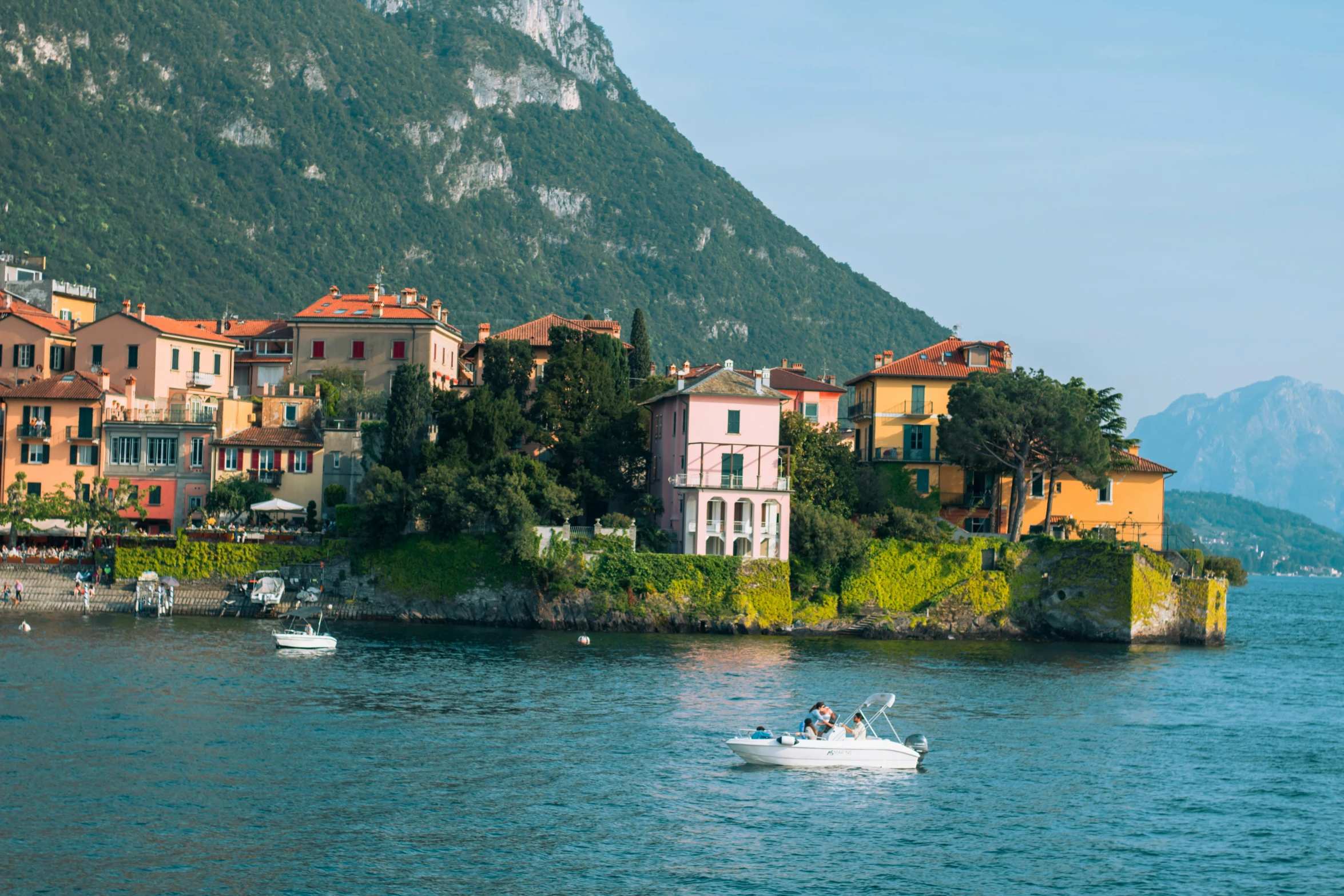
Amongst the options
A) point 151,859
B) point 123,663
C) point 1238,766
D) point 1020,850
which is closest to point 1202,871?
point 1020,850

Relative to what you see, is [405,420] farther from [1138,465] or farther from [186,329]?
[1138,465]

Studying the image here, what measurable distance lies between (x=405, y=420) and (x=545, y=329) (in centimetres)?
3087

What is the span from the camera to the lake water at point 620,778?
105 ft

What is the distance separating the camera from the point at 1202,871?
3362 centimetres

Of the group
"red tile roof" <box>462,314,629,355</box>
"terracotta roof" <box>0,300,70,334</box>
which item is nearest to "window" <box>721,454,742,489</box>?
"red tile roof" <box>462,314,629,355</box>

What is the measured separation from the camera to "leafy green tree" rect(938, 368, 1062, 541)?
8200cm

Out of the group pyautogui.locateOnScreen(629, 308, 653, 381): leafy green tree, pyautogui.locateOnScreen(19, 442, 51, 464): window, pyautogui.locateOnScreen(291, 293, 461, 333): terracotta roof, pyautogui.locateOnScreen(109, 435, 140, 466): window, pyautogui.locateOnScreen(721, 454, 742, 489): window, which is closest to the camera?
pyautogui.locateOnScreen(721, 454, 742, 489): window

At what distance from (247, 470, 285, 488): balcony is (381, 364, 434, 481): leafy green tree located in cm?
835

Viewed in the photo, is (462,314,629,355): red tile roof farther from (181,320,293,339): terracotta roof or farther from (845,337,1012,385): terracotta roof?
(845,337,1012,385): terracotta roof

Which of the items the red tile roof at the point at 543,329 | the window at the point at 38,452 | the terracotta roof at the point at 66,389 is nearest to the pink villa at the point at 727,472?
the red tile roof at the point at 543,329

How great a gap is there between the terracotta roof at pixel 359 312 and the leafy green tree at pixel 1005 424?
142 feet

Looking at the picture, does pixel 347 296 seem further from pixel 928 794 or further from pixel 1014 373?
pixel 928 794

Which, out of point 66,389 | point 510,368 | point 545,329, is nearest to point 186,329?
point 66,389

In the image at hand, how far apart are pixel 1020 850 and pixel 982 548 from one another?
46760 millimetres
